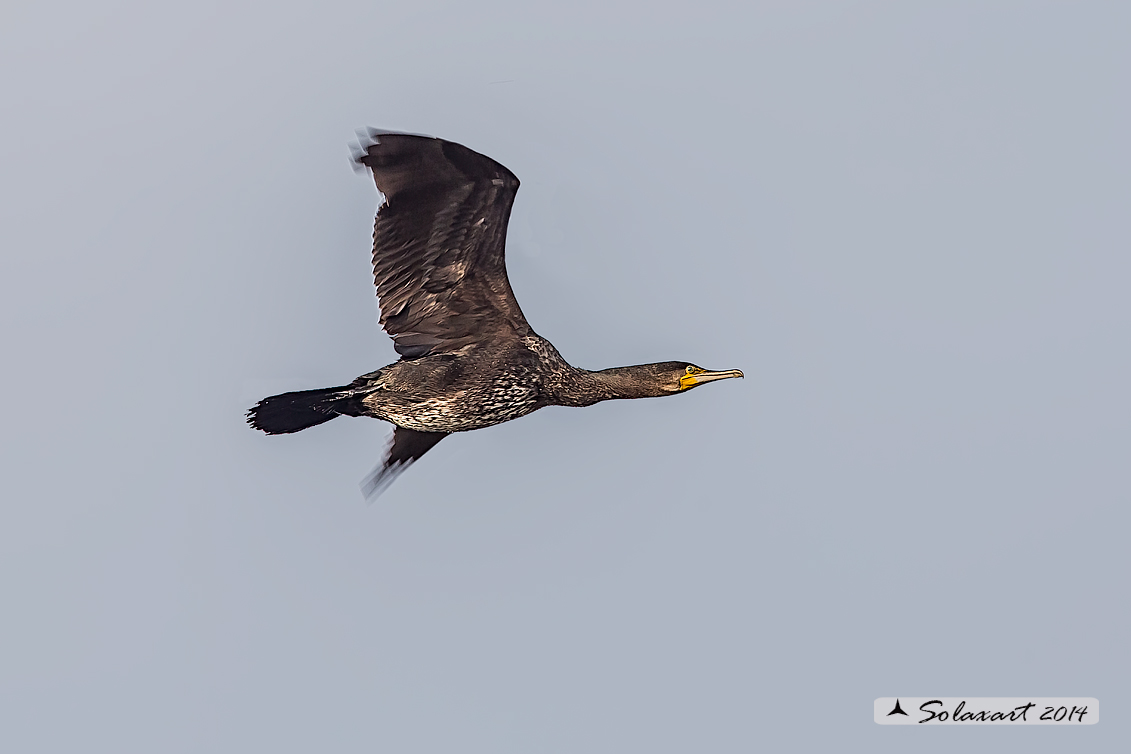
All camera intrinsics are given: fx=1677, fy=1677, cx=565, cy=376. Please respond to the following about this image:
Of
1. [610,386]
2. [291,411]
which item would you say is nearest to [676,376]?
[610,386]

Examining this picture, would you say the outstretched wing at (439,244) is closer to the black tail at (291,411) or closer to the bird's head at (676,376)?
the black tail at (291,411)

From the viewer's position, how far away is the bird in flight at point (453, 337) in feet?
41.8

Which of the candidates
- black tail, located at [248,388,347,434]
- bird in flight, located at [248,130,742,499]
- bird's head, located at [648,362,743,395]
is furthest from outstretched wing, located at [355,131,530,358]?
bird's head, located at [648,362,743,395]

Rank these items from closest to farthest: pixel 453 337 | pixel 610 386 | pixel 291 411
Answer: pixel 291 411
pixel 453 337
pixel 610 386

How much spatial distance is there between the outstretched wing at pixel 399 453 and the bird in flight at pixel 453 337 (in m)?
0.30

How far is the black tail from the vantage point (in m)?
13.0

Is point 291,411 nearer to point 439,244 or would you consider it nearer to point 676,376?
point 439,244

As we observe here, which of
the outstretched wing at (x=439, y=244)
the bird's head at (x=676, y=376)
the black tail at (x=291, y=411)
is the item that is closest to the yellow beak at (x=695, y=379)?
the bird's head at (x=676, y=376)

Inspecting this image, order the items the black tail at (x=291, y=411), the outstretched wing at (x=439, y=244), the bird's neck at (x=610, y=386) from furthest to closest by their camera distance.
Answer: the bird's neck at (x=610, y=386) → the black tail at (x=291, y=411) → the outstretched wing at (x=439, y=244)

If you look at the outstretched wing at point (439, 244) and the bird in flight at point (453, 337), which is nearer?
the outstretched wing at point (439, 244)

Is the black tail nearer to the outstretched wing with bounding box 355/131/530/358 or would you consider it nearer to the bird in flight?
the bird in flight

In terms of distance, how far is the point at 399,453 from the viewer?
576 inches

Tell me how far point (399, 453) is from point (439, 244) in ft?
7.68

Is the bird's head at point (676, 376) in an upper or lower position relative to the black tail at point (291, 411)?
lower
